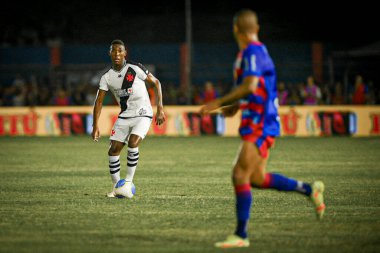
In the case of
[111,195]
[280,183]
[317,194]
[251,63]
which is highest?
[251,63]

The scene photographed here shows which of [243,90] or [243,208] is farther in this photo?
[243,208]

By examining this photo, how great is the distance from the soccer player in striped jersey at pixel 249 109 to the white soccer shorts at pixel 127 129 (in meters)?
3.81

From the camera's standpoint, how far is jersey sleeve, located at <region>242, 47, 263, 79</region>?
7.16 metres

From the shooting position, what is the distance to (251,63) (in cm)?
718

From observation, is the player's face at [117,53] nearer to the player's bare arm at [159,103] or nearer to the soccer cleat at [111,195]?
the player's bare arm at [159,103]

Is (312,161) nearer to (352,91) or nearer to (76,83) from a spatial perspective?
(352,91)

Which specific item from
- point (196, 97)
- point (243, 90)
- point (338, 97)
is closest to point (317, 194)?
point (243, 90)

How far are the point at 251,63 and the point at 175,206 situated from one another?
3282mm

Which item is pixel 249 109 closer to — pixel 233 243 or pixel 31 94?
pixel 233 243

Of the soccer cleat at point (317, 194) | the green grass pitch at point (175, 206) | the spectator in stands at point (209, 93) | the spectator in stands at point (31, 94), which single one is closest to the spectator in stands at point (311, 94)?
the spectator in stands at point (209, 93)

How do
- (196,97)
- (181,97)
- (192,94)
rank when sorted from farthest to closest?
(192,94) → (181,97) → (196,97)

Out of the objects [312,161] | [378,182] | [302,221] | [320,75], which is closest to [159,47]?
[320,75]

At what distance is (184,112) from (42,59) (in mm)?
14484

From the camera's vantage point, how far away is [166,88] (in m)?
32.8
